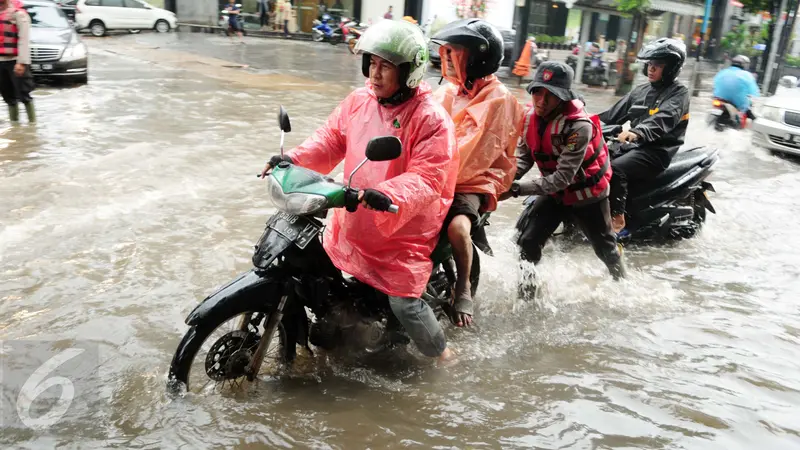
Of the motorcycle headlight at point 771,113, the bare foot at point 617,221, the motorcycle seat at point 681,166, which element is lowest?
the bare foot at point 617,221

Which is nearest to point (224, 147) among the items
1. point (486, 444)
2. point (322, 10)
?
point (486, 444)

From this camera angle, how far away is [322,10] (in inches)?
1235

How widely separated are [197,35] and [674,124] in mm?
24611

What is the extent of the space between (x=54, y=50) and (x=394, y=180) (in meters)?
11.7

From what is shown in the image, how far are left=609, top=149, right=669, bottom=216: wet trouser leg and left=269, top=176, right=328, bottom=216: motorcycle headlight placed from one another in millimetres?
3518

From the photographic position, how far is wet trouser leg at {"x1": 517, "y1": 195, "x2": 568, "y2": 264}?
4.70m

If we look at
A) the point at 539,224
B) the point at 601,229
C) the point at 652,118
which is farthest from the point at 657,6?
the point at 539,224

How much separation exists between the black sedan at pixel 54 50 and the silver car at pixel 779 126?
41.8 ft

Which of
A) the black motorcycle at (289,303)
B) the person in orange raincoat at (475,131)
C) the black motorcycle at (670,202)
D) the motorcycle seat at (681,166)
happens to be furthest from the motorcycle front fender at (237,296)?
the motorcycle seat at (681,166)

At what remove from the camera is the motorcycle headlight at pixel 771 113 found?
36.3 ft

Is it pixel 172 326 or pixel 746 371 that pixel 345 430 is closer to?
pixel 172 326

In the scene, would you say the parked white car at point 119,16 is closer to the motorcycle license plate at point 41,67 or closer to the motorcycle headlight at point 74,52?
the motorcycle headlight at point 74,52

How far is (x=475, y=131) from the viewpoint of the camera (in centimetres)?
373

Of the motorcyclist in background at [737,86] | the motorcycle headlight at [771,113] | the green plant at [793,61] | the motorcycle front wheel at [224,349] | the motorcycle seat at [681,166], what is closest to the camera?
the motorcycle front wheel at [224,349]
